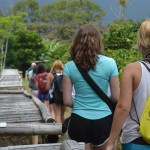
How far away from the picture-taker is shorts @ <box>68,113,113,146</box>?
3.26 meters

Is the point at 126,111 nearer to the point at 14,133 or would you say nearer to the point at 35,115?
the point at 14,133

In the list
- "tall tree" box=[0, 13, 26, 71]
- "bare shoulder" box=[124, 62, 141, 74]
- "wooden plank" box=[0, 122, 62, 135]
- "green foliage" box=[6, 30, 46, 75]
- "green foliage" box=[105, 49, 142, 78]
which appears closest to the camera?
"bare shoulder" box=[124, 62, 141, 74]

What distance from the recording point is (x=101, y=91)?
10.6ft

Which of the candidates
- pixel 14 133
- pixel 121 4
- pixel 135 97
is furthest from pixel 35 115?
pixel 121 4

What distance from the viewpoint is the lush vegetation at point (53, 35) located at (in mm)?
12555

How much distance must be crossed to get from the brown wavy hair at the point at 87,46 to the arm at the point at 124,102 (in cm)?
79

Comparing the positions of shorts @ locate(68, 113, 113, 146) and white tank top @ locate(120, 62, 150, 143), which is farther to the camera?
shorts @ locate(68, 113, 113, 146)

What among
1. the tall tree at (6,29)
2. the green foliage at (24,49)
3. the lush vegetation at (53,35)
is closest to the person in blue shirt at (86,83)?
the lush vegetation at (53,35)

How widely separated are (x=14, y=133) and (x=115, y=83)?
1419mm

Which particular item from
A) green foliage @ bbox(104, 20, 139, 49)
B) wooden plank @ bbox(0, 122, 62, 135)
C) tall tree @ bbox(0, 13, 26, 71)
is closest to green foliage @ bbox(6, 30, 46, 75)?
tall tree @ bbox(0, 13, 26, 71)

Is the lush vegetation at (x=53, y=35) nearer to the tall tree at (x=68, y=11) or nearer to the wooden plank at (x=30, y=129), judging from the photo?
the tall tree at (x=68, y=11)

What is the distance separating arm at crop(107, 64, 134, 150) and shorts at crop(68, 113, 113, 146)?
690 mm

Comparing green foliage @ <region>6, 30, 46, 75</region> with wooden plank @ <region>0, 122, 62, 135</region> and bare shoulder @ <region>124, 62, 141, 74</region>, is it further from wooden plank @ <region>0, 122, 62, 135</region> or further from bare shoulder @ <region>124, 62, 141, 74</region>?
bare shoulder @ <region>124, 62, 141, 74</region>

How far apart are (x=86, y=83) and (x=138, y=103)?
2.60 ft
